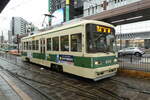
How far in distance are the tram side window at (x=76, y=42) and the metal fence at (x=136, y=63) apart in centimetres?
371

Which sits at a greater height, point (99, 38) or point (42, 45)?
point (99, 38)

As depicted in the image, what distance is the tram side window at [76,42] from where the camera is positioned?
6.32 m

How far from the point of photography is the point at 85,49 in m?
5.96

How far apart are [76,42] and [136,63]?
462 cm

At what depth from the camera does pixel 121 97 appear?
4.66 m

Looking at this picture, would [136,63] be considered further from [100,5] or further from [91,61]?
[100,5]

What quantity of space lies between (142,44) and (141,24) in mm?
5533

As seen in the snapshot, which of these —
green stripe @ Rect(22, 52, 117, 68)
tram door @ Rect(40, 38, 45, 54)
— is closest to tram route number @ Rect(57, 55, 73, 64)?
green stripe @ Rect(22, 52, 117, 68)

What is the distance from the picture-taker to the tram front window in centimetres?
592

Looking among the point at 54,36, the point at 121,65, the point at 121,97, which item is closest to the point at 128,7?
the point at 121,65

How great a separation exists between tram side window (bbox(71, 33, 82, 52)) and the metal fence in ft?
12.2

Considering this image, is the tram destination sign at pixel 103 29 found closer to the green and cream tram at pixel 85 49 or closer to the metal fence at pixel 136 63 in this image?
the green and cream tram at pixel 85 49

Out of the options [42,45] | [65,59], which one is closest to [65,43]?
[65,59]

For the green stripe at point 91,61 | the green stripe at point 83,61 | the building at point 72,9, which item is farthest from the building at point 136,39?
the green stripe at point 83,61
